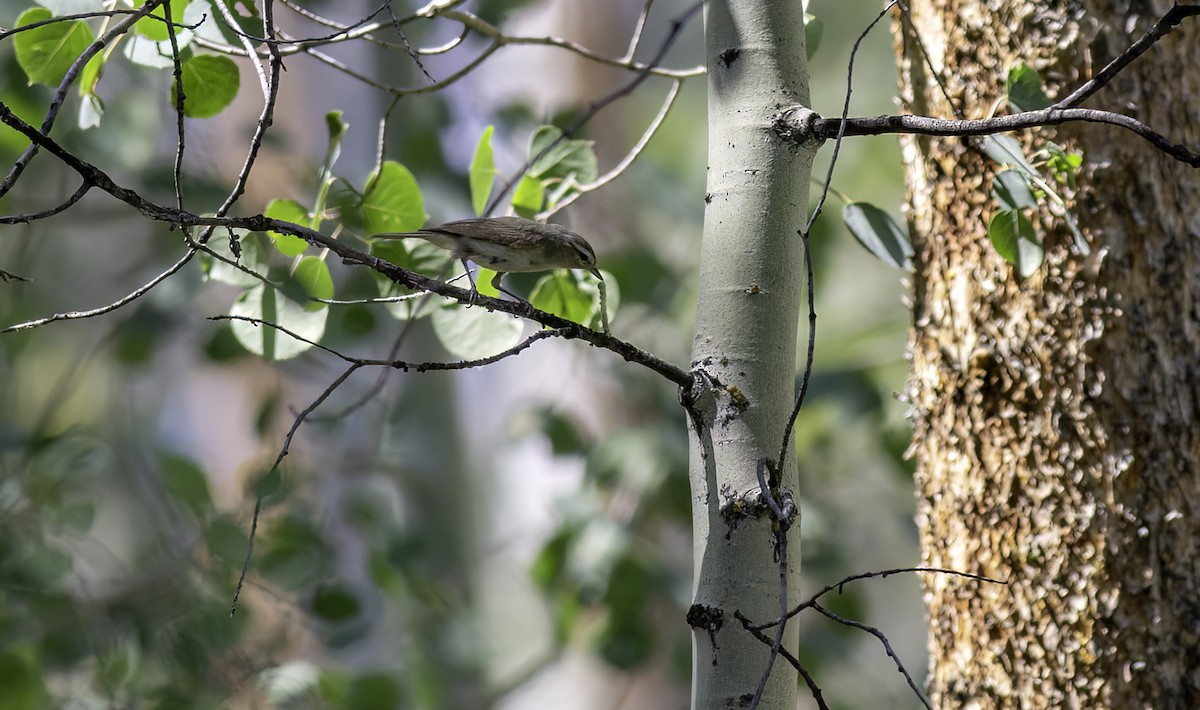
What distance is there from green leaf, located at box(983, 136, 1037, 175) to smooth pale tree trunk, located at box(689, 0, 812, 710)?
1.06 feet

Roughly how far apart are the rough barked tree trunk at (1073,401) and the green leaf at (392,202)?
2.63 ft

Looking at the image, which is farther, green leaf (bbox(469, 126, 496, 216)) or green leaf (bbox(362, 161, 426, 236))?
green leaf (bbox(469, 126, 496, 216))

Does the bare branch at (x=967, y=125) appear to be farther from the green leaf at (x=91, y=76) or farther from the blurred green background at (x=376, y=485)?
the blurred green background at (x=376, y=485)

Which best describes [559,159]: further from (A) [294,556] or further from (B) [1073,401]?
(A) [294,556]

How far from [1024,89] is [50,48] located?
4.33 feet

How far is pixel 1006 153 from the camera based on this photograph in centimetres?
131

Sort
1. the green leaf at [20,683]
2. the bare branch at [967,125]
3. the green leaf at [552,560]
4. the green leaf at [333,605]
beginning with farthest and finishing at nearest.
Answer: the green leaf at [552,560] → the green leaf at [333,605] → the green leaf at [20,683] → the bare branch at [967,125]

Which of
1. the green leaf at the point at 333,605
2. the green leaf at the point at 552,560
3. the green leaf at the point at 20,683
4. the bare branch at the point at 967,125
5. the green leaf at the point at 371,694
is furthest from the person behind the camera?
the green leaf at the point at 552,560

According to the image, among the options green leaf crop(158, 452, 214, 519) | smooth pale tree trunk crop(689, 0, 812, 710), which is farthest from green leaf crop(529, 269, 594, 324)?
green leaf crop(158, 452, 214, 519)

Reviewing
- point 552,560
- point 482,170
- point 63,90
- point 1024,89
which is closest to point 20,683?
point 552,560

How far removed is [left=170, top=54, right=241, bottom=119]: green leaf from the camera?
1353 millimetres

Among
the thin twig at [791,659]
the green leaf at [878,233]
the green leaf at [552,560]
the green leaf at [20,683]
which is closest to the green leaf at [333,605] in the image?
the green leaf at [552,560]

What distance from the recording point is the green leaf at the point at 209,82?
53.2 inches

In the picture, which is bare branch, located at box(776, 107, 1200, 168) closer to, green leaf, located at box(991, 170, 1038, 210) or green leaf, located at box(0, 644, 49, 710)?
green leaf, located at box(991, 170, 1038, 210)
